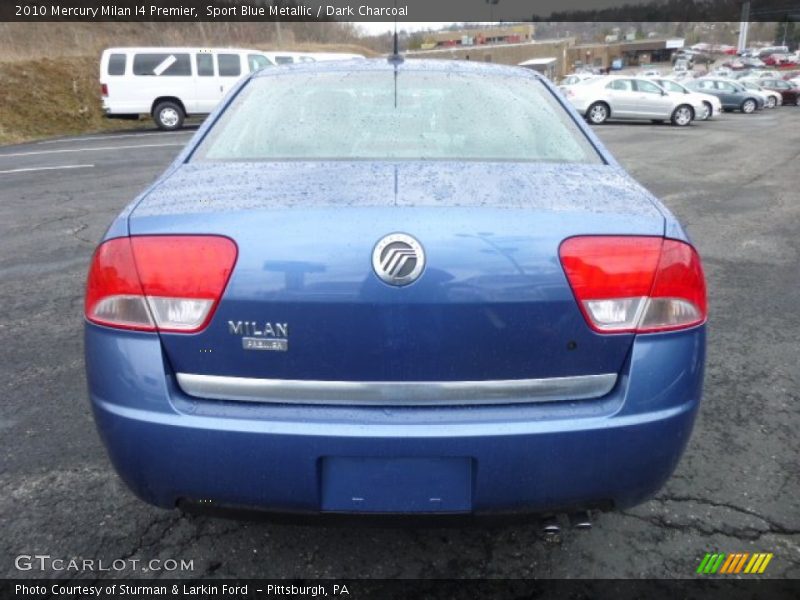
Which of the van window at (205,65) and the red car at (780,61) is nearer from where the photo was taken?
the van window at (205,65)

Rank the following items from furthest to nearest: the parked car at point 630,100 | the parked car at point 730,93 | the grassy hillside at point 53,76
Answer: the parked car at point 730,93, the parked car at point 630,100, the grassy hillside at point 53,76

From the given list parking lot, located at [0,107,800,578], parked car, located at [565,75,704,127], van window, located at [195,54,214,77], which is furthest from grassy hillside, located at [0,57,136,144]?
parking lot, located at [0,107,800,578]

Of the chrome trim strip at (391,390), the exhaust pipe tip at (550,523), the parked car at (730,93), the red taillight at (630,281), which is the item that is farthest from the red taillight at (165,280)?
the parked car at (730,93)

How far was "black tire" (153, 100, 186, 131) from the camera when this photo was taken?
1702 cm

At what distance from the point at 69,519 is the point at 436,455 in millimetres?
1492

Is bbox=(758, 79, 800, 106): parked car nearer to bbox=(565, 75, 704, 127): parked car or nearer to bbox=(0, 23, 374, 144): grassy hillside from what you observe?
bbox=(565, 75, 704, 127): parked car

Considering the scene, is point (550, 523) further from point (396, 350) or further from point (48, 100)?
point (48, 100)

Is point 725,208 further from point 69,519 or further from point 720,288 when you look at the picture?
point 69,519

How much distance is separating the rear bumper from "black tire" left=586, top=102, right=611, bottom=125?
20900 millimetres

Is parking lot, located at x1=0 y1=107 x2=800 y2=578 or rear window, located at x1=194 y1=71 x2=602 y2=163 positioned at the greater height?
rear window, located at x1=194 y1=71 x2=602 y2=163

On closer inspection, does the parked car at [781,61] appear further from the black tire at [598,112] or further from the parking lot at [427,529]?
the parking lot at [427,529]

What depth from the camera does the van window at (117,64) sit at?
1639 cm

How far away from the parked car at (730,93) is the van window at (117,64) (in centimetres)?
2441

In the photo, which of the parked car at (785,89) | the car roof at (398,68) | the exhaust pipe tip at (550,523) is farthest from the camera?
the parked car at (785,89)
